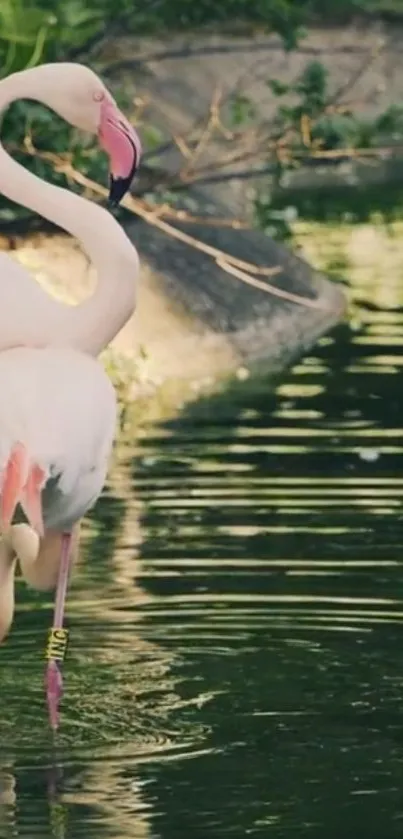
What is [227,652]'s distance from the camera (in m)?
8.05

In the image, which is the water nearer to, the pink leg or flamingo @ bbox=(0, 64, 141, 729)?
the pink leg

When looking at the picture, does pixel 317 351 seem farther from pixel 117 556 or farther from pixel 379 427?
pixel 117 556

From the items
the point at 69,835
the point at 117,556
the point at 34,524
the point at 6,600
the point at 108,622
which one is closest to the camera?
the point at 69,835

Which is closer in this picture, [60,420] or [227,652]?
[60,420]

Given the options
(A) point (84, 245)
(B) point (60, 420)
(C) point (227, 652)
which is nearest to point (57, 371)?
(B) point (60, 420)

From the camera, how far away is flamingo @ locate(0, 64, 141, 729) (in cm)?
671

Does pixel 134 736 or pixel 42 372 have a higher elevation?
pixel 42 372

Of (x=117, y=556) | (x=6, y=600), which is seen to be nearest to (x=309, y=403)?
(x=117, y=556)

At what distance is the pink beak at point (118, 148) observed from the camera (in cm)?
719

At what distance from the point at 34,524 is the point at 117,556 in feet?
9.20

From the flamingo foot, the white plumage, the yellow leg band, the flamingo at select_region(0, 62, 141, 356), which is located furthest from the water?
the flamingo at select_region(0, 62, 141, 356)

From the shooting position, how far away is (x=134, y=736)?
709cm

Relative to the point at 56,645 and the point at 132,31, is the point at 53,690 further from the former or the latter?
the point at 132,31

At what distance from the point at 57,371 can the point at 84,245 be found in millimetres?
549
